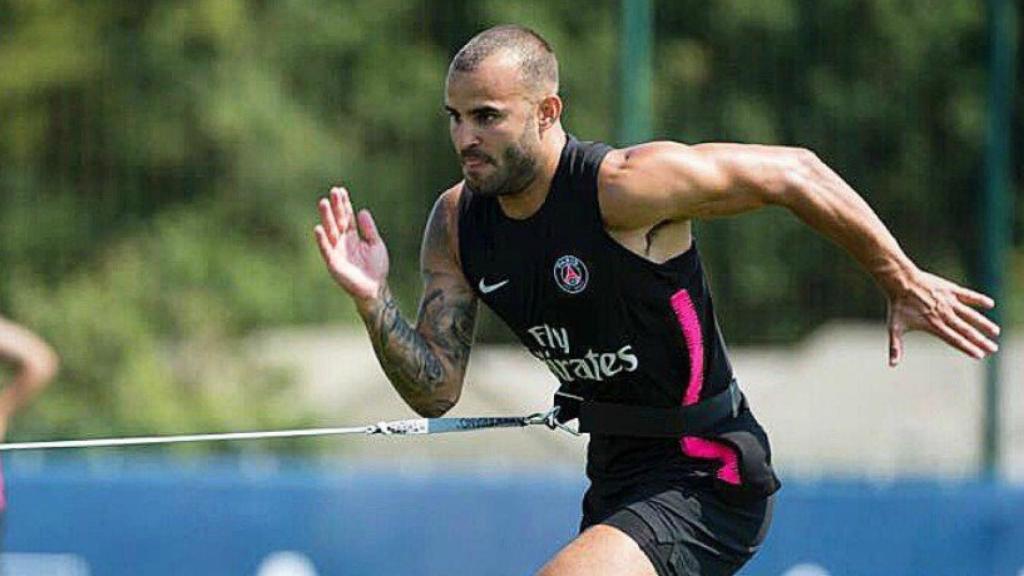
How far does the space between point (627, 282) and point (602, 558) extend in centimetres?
74

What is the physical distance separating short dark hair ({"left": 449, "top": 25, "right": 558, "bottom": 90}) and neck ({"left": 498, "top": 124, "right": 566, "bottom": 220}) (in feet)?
0.49

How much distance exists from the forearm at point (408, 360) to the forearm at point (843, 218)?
3.50 ft

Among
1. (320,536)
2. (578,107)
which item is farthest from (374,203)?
(320,536)

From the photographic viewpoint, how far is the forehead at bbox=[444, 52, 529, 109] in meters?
6.23

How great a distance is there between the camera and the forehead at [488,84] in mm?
6234

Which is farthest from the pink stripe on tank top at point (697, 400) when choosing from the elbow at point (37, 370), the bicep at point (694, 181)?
the elbow at point (37, 370)

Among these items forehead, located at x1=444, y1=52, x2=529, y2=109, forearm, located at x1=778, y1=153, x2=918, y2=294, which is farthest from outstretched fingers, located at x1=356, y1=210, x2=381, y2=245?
forearm, located at x1=778, y1=153, x2=918, y2=294

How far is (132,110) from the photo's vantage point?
44.3 feet

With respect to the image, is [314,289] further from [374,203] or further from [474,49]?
[474,49]

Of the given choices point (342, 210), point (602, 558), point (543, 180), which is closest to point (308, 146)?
point (543, 180)

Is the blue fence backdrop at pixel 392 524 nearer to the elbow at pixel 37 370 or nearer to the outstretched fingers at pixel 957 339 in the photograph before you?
the elbow at pixel 37 370

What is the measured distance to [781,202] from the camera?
6.25 meters

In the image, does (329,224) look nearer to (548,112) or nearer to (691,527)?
(548,112)

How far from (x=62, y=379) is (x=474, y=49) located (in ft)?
23.9
